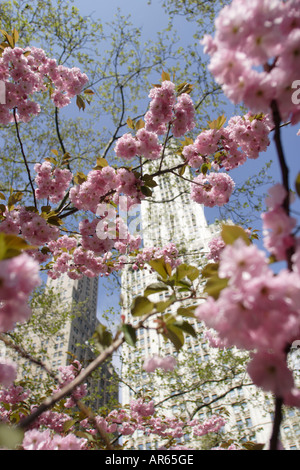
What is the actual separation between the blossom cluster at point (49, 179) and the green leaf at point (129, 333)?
11.1 feet

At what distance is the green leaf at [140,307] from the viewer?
4.07 feet

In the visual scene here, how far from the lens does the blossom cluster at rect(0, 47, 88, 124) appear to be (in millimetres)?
3697

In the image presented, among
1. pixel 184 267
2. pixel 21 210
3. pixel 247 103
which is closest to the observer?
pixel 247 103

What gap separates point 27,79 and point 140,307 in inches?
152

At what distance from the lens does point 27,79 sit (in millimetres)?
3828

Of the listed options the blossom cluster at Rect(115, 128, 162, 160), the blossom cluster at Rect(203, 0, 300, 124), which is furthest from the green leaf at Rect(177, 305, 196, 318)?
the blossom cluster at Rect(115, 128, 162, 160)

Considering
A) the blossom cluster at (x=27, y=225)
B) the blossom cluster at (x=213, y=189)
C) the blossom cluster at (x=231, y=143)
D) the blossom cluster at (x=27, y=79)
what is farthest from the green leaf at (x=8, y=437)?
the blossom cluster at (x=27, y=79)

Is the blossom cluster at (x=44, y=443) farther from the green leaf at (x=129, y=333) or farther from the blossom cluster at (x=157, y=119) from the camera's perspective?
the blossom cluster at (x=157, y=119)

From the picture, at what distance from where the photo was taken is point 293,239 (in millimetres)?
876

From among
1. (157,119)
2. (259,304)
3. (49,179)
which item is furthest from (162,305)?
(49,179)

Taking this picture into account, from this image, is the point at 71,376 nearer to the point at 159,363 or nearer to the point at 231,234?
the point at 159,363
